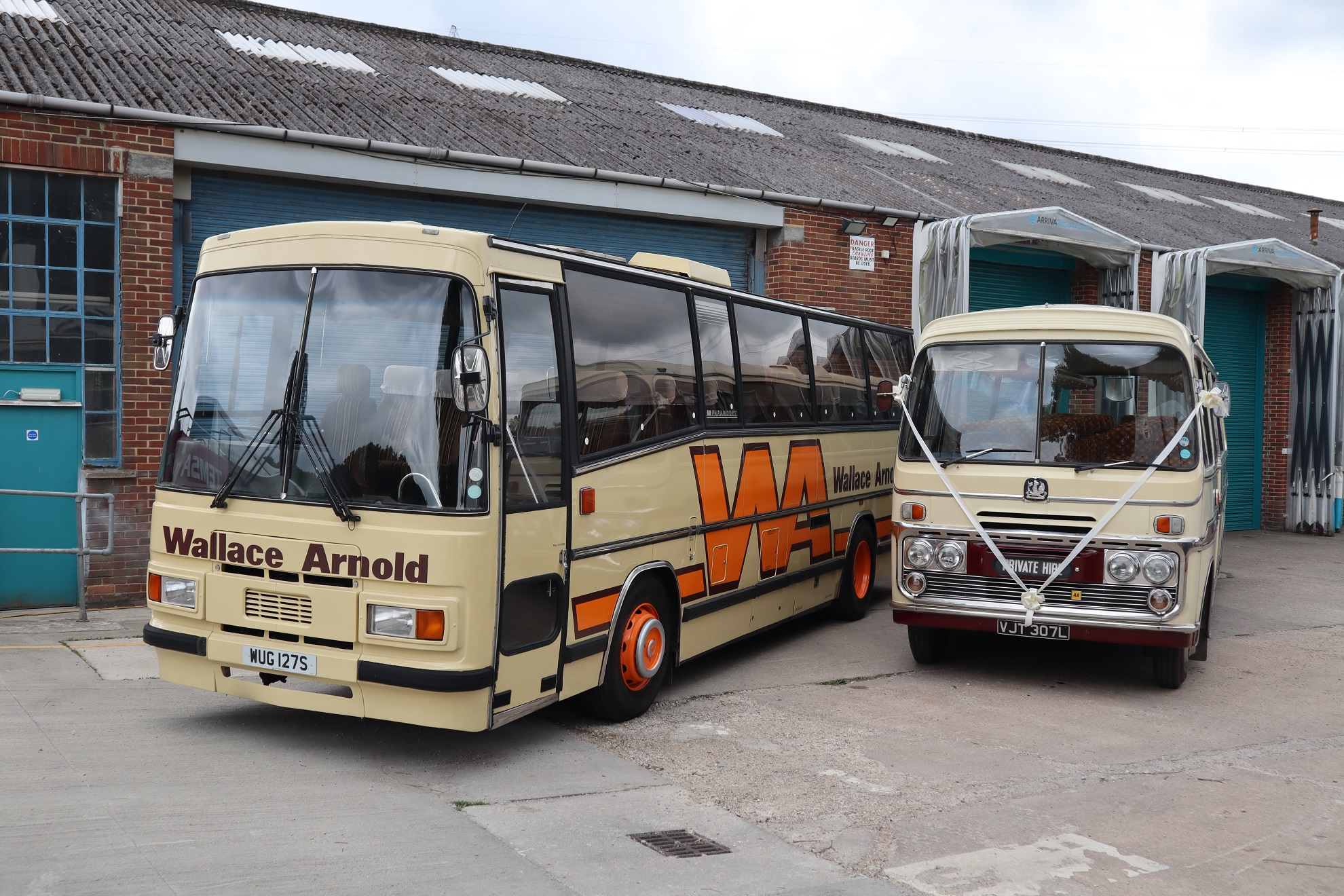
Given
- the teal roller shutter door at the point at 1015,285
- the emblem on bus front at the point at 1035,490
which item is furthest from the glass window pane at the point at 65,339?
the teal roller shutter door at the point at 1015,285

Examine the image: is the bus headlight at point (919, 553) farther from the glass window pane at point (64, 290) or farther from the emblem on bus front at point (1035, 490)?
the glass window pane at point (64, 290)

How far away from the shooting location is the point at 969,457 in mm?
8094

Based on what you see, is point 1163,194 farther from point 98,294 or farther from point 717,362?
point 98,294

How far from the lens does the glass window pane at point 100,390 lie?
9.95 m

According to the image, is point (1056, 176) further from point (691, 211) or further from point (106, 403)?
point (106, 403)

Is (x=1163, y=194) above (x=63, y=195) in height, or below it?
above

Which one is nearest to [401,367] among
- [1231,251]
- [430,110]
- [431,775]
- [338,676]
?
[338,676]

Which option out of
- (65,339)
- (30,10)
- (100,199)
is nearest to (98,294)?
(65,339)

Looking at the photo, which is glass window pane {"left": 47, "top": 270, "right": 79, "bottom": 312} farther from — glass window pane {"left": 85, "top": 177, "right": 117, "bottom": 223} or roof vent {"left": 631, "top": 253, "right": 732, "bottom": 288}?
roof vent {"left": 631, "top": 253, "right": 732, "bottom": 288}

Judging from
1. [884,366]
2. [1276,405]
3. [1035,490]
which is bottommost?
[1035,490]

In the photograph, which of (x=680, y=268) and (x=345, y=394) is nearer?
(x=345, y=394)

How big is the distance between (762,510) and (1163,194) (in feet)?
57.7

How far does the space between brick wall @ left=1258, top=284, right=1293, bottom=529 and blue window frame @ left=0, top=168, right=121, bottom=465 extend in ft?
58.2

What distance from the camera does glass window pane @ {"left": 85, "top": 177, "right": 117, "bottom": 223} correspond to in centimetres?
987
